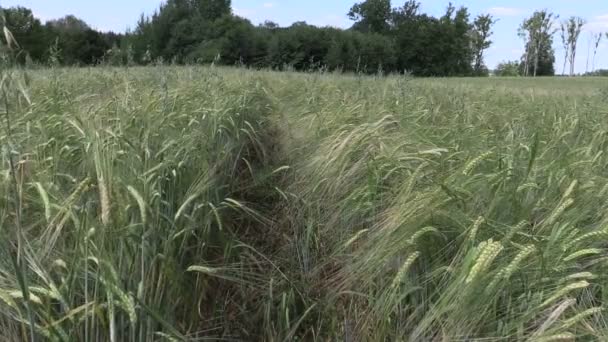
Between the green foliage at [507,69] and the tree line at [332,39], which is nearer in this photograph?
the tree line at [332,39]

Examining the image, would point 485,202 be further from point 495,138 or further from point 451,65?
point 451,65

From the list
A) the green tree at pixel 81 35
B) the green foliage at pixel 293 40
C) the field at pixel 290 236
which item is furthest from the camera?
the green tree at pixel 81 35

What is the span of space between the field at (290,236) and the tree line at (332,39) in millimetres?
11335

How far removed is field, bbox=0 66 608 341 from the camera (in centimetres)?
147

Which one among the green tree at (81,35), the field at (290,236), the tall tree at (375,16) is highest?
the tall tree at (375,16)

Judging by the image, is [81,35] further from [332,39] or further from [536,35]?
[536,35]

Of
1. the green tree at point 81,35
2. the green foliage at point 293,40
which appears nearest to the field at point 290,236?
the green foliage at point 293,40

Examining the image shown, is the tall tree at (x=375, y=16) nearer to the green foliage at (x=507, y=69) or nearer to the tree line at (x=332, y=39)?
the tree line at (x=332, y=39)

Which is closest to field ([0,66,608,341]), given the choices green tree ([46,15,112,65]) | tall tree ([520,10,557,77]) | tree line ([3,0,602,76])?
tree line ([3,0,602,76])

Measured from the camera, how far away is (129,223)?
1.67 meters

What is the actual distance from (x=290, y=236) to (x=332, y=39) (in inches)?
1597

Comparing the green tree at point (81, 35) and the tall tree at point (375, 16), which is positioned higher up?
the tall tree at point (375, 16)

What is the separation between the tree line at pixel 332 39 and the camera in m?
32.3

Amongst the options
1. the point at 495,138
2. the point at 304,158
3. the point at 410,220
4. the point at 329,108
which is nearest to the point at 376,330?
the point at 410,220
